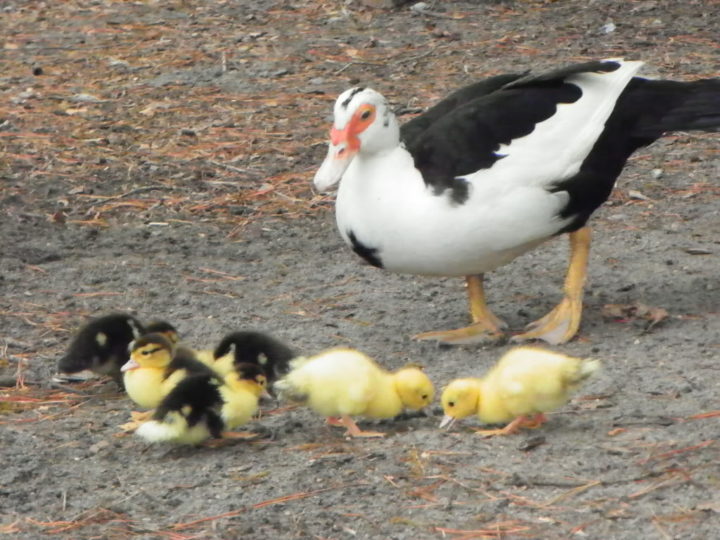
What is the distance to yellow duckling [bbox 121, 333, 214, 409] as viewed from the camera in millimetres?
4539

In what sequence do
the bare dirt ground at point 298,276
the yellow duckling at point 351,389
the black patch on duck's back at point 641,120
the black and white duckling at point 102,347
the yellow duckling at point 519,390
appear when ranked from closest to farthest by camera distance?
the bare dirt ground at point 298,276
the yellow duckling at point 519,390
the yellow duckling at point 351,389
the black and white duckling at point 102,347
the black patch on duck's back at point 641,120

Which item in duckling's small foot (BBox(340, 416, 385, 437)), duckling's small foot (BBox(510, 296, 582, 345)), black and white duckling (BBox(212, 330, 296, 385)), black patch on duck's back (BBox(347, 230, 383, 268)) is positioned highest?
black patch on duck's back (BBox(347, 230, 383, 268))

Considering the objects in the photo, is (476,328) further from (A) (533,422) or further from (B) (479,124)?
(A) (533,422)

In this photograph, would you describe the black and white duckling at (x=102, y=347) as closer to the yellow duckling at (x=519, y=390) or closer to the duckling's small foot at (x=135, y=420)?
the duckling's small foot at (x=135, y=420)

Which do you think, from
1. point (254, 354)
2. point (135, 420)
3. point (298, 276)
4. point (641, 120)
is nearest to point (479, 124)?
point (641, 120)

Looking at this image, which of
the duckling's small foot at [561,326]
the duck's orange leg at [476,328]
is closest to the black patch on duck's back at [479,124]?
the duck's orange leg at [476,328]

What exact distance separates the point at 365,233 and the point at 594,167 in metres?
0.96

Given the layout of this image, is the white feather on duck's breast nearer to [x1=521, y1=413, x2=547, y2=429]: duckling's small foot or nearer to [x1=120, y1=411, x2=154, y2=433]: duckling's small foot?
[x1=521, y1=413, x2=547, y2=429]: duckling's small foot

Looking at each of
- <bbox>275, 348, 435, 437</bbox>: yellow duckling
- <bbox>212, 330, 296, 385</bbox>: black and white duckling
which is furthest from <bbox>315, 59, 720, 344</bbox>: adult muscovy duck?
<bbox>275, 348, 435, 437</bbox>: yellow duckling

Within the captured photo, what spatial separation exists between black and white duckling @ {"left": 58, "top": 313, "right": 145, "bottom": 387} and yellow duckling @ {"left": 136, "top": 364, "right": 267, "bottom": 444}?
25.2 inches

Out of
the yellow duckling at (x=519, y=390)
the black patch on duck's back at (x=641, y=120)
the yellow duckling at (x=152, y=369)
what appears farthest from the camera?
the black patch on duck's back at (x=641, y=120)

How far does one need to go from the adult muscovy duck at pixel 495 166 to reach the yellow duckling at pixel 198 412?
3.09 ft

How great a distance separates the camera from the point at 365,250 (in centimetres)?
500

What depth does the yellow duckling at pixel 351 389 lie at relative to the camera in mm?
4234
